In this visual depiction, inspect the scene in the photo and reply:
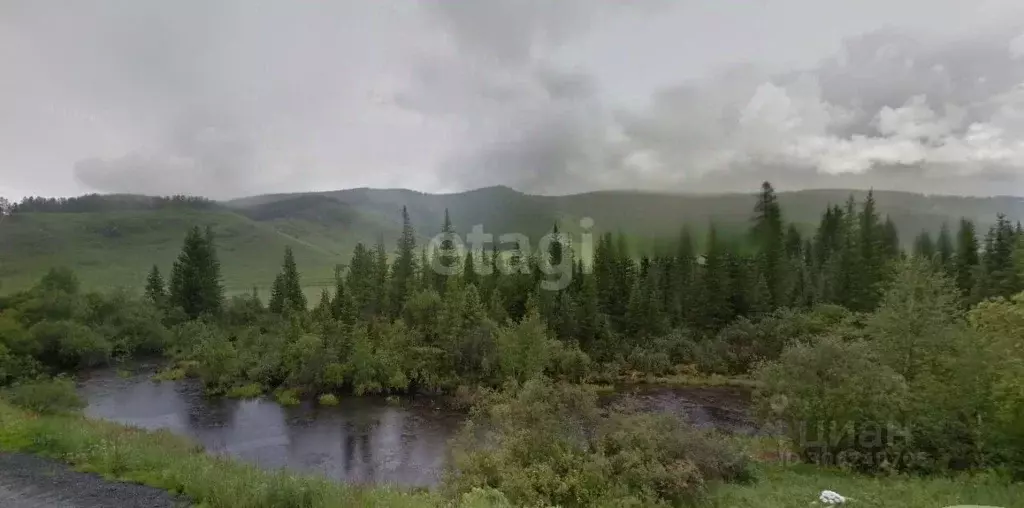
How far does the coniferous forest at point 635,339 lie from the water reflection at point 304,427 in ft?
12.5

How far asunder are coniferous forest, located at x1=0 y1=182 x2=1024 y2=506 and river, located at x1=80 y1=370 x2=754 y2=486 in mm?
3500

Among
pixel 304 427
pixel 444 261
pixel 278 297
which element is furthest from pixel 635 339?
pixel 278 297

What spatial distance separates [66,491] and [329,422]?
80.2 feet

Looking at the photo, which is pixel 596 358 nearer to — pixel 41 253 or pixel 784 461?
pixel 784 461

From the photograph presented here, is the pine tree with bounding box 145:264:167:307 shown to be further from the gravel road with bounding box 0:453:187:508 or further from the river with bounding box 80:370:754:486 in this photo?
the gravel road with bounding box 0:453:187:508

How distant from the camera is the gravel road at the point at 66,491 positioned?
16.9 m

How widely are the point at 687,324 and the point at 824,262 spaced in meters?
27.2

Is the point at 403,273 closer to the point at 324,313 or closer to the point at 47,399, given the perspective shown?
the point at 324,313

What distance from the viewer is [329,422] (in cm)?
4181

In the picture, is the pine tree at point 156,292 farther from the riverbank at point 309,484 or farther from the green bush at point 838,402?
the green bush at point 838,402

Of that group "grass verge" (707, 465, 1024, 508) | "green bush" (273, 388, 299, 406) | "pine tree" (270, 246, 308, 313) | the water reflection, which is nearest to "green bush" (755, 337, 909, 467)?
"grass verge" (707, 465, 1024, 508)

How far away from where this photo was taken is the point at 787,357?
25562 millimetres

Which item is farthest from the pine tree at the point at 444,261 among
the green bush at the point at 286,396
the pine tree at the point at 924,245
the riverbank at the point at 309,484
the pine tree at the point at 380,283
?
the pine tree at the point at 924,245

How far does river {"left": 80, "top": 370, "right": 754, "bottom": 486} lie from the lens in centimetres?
3150
